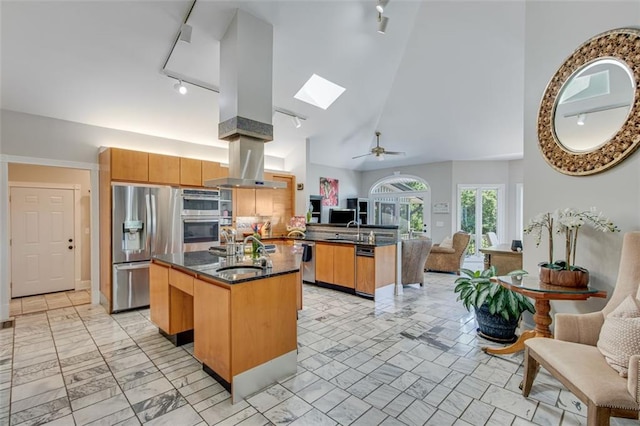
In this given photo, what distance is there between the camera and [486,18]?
3771 mm

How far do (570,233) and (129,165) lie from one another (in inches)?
206

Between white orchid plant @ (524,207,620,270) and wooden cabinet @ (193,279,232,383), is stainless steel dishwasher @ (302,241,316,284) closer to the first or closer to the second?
wooden cabinet @ (193,279,232,383)

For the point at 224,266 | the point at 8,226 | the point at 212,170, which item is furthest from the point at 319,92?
the point at 8,226

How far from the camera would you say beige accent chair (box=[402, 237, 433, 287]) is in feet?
17.3

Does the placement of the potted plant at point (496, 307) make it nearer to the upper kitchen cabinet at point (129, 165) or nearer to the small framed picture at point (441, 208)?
Answer: the upper kitchen cabinet at point (129, 165)

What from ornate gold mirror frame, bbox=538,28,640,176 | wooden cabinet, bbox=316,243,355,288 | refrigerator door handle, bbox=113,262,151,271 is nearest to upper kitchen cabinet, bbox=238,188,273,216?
wooden cabinet, bbox=316,243,355,288

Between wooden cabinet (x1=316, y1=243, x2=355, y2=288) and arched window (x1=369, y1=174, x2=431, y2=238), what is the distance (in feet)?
11.1

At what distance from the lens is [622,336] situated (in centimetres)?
167

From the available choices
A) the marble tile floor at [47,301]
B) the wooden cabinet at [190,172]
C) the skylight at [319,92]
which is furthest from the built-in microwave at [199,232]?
the skylight at [319,92]

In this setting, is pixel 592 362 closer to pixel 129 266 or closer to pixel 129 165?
pixel 129 266

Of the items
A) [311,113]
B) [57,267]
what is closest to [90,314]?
[57,267]

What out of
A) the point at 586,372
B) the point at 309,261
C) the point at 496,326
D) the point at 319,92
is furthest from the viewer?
the point at 309,261

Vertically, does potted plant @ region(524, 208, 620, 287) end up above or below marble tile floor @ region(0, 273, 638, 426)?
above

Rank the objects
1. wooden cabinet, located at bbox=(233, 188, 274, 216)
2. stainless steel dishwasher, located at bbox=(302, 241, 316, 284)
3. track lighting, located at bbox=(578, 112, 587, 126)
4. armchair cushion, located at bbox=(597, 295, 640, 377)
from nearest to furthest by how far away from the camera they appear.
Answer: armchair cushion, located at bbox=(597, 295, 640, 377) → track lighting, located at bbox=(578, 112, 587, 126) → stainless steel dishwasher, located at bbox=(302, 241, 316, 284) → wooden cabinet, located at bbox=(233, 188, 274, 216)
